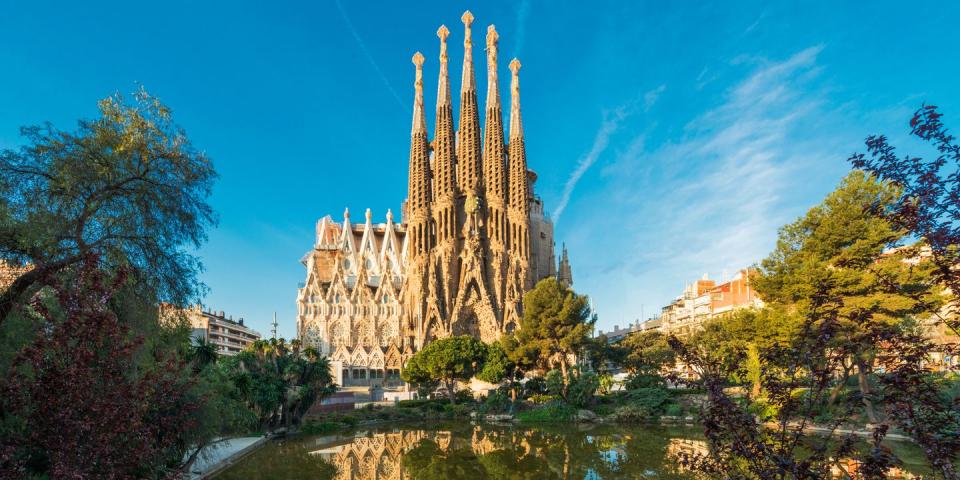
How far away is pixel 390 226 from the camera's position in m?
71.0

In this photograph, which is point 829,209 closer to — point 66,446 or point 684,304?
point 66,446

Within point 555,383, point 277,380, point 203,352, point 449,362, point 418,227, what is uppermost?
point 418,227

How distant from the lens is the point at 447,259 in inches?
2207

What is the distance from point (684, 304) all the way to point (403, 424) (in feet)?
177

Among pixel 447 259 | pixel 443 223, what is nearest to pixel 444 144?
pixel 443 223

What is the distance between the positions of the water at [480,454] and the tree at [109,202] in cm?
763

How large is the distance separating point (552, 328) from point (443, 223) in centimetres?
2365

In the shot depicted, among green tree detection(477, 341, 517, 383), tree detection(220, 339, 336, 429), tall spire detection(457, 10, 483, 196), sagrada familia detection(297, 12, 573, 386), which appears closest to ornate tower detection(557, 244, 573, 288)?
sagrada familia detection(297, 12, 573, 386)

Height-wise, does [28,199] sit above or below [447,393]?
above

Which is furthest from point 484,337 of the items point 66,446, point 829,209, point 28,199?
point 66,446

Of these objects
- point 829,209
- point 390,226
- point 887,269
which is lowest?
point 887,269

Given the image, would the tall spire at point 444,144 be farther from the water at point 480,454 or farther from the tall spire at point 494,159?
the water at point 480,454

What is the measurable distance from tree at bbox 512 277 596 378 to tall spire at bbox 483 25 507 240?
19564 millimetres

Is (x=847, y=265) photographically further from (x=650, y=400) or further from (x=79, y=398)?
(x=79, y=398)
